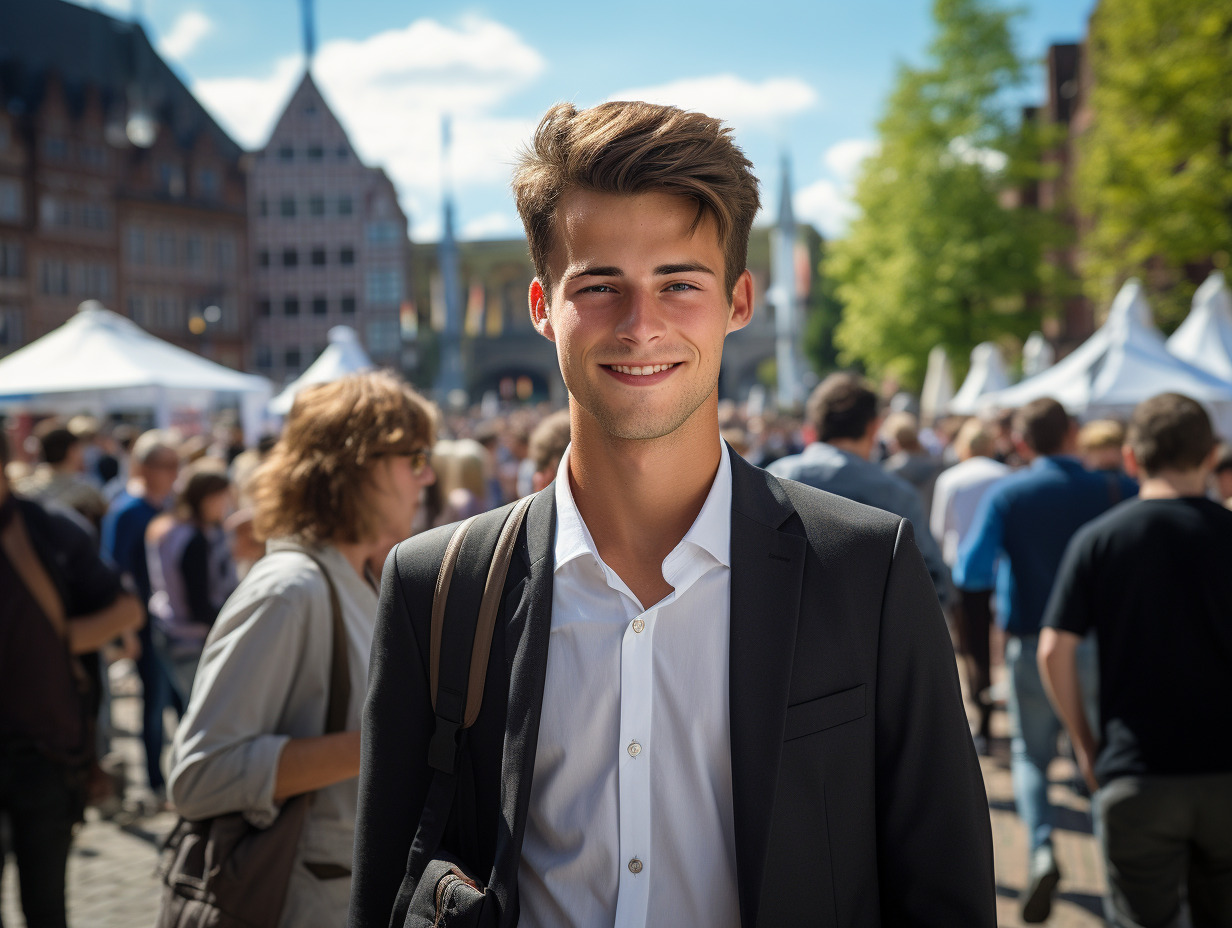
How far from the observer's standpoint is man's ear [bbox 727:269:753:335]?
1868 millimetres

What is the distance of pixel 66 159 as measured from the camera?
50906 millimetres

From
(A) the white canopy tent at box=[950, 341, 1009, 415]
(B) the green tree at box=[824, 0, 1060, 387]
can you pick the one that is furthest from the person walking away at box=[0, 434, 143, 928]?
Answer: (B) the green tree at box=[824, 0, 1060, 387]

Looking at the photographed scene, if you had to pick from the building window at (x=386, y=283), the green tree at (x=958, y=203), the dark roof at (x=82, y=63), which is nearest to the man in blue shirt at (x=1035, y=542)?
the green tree at (x=958, y=203)

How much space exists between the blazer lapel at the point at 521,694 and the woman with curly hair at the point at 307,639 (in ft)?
2.75

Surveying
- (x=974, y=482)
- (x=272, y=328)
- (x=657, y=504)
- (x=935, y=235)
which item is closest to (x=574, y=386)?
(x=657, y=504)

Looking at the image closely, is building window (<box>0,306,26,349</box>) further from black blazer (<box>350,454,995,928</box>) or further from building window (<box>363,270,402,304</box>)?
black blazer (<box>350,454,995,928</box>)

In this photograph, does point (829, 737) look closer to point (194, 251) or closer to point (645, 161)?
point (645, 161)

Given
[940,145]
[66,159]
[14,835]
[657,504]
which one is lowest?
[14,835]

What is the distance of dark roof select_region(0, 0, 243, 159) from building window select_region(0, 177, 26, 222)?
393 cm

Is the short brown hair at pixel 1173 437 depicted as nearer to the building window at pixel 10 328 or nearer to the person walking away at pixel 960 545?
the person walking away at pixel 960 545

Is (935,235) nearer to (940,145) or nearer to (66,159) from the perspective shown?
(940,145)

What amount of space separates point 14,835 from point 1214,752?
3661 millimetres

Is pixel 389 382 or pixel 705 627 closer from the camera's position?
pixel 705 627

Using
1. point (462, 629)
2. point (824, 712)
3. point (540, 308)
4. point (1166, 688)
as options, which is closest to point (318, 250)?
point (1166, 688)
